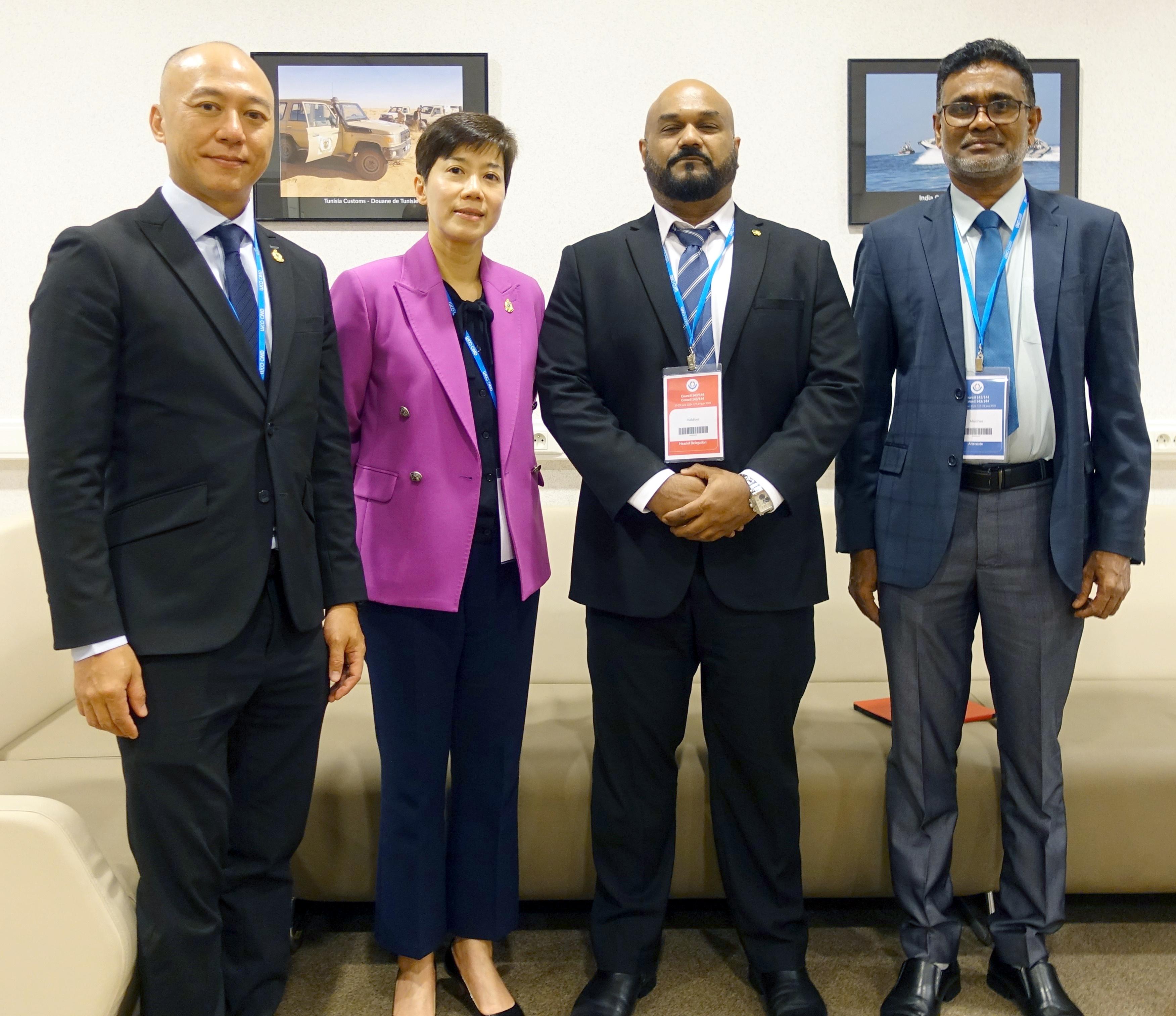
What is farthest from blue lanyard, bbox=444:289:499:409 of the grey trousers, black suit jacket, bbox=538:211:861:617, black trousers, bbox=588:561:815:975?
the grey trousers

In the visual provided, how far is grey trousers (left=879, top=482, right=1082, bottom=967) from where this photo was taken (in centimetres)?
192

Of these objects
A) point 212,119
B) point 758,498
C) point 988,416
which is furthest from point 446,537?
point 988,416

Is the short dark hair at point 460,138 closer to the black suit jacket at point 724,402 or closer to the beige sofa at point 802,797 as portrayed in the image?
the black suit jacket at point 724,402

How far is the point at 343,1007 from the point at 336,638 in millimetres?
836

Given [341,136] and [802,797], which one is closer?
[802,797]

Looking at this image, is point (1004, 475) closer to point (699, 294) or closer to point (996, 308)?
point (996, 308)

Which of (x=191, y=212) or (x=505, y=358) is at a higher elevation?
(x=191, y=212)

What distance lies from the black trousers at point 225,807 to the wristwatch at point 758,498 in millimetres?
786

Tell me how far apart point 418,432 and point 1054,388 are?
119 cm

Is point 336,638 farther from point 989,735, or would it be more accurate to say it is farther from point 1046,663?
point 989,735

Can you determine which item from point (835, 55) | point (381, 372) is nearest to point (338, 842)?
point (381, 372)

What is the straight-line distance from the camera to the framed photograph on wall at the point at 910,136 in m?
3.13

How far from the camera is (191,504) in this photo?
1.50 m

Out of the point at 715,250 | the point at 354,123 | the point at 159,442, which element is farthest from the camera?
the point at 354,123
